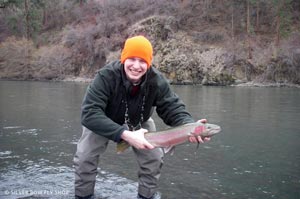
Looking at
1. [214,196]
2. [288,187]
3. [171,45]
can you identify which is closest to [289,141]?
[288,187]

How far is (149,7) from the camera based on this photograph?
158ft

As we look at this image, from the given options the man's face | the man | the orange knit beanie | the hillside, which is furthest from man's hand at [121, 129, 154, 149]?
the hillside

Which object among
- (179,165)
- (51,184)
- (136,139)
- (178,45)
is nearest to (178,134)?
(136,139)

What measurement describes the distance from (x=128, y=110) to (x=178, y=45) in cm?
3908

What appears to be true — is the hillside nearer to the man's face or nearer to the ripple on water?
the ripple on water

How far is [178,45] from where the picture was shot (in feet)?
141

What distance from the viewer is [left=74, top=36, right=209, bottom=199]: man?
4.14m

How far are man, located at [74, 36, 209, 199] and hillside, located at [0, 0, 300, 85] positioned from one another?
3320 centimetres

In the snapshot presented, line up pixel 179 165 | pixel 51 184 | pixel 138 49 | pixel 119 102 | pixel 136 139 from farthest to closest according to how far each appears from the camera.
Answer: pixel 179 165
pixel 51 184
pixel 119 102
pixel 138 49
pixel 136 139

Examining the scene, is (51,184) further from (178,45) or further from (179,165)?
(178,45)

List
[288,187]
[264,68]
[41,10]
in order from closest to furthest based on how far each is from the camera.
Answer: [288,187] → [264,68] → [41,10]

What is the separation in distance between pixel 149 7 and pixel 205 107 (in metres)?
34.1

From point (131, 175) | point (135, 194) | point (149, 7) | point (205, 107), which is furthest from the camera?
point (149, 7)

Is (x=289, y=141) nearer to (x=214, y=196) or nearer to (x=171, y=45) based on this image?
(x=214, y=196)
